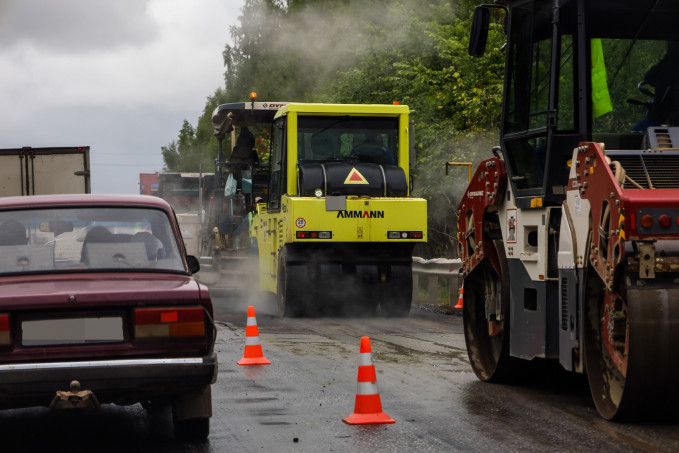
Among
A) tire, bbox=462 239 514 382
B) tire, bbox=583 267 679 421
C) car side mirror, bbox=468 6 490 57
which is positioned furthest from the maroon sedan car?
car side mirror, bbox=468 6 490 57

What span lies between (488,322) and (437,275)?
10775mm

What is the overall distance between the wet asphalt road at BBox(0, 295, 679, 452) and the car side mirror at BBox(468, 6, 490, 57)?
8.72ft

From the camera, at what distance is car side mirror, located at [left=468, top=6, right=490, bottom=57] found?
367 inches

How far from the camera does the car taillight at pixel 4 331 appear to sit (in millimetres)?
6277

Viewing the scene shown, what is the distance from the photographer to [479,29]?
941 cm

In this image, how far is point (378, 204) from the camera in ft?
57.9

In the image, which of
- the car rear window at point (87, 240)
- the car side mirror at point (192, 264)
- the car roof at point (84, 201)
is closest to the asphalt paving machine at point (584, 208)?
the car side mirror at point (192, 264)

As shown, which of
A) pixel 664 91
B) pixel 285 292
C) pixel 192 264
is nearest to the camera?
pixel 192 264

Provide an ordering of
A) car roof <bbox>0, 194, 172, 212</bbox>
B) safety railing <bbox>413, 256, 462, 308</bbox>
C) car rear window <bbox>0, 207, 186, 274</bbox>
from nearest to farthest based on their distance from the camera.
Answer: car rear window <bbox>0, 207, 186, 274</bbox> → car roof <bbox>0, 194, 172, 212</bbox> → safety railing <bbox>413, 256, 462, 308</bbox>

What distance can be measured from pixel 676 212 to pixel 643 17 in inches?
88.4

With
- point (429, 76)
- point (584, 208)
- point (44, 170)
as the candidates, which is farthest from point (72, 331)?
point (429, 76)

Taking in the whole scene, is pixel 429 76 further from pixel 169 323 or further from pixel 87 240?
pixel 169 323

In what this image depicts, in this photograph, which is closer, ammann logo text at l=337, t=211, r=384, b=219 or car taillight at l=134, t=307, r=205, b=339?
car taillight at l=134, t=307, r=205, b=339

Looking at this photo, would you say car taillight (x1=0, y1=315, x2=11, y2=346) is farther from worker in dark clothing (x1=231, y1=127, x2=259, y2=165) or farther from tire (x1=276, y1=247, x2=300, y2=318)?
worker in dark clothing (x1=231, y1=127, x2=259, y2=165)
